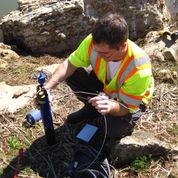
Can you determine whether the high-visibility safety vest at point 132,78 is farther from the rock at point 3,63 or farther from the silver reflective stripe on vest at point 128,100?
the rock at point 3,63

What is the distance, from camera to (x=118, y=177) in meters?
3.63

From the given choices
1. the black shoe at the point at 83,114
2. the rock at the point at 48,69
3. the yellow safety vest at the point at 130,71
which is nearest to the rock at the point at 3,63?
the rock at the point at 48,69

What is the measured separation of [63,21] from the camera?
18.3ft

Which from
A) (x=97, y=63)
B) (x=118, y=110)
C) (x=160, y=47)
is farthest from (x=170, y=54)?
(x=118, y=110)

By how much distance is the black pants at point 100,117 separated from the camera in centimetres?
365

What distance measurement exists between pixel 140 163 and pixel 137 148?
13 cm

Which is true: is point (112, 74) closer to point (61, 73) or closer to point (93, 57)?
point (93, 57)

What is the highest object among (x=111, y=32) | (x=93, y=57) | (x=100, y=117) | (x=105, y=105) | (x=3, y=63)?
(x=111, y=32)

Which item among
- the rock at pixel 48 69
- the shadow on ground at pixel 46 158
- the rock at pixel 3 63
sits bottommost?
the shadow on ground at pixel 46 158

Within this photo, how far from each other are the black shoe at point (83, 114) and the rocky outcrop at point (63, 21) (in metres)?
1.73

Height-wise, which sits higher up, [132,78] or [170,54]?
[132,78]

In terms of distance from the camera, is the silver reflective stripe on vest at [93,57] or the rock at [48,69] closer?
the silver reflective stripe on vest at [93,57]

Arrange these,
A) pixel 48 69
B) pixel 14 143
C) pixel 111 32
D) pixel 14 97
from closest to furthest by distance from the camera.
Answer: pixel 111 32
pixel 14 143
pixel 14 97
pixel 48 69

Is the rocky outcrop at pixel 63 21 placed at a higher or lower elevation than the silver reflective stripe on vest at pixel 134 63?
lower
